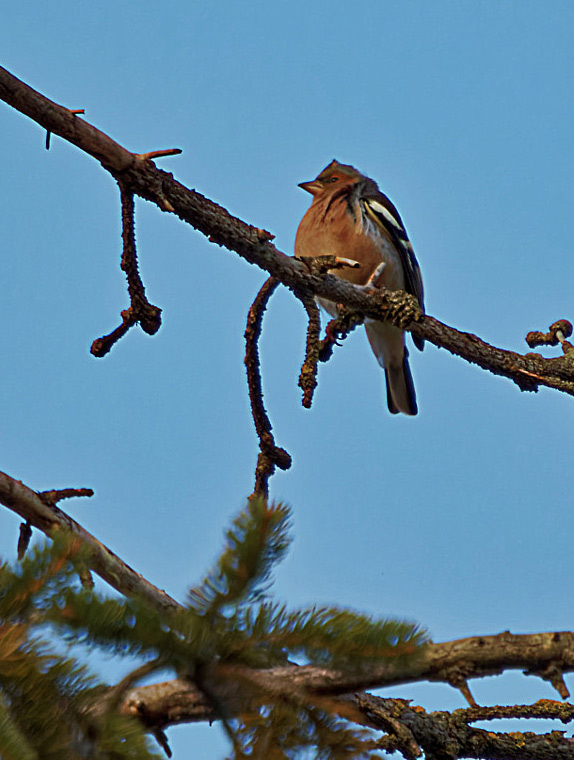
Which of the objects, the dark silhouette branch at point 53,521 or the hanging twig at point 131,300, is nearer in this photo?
the dark silhouette branch at point 53,521

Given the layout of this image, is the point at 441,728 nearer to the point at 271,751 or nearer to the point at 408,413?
the point at 271,751

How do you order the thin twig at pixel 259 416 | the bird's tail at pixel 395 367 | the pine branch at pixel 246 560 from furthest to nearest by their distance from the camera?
the bird's tail at pixel 395 367 < the thin twig at pixel 259 416 < the pine branch at pixel 246 560

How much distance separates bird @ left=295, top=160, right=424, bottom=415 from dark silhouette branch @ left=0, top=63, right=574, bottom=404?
2.68m

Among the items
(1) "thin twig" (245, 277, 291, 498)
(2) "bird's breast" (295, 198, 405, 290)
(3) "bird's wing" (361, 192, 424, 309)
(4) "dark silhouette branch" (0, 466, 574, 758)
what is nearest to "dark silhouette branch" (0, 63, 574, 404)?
(1) "thin twig" (245, 277, 291, 498)

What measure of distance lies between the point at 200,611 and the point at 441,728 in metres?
1.76

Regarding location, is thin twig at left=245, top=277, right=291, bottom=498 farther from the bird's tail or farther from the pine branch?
the bird's tail

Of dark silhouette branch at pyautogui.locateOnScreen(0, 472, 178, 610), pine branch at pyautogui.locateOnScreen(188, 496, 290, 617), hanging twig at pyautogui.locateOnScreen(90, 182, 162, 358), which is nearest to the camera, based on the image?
pine branch at pyautogui.locateOnScreen(188, 496, 290, 617)

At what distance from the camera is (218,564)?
61.8 inches

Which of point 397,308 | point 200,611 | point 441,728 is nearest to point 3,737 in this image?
point 200,611

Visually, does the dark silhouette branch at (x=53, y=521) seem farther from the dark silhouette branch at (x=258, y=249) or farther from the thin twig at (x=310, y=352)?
the dark silhouette branch at (x=258, y=249)

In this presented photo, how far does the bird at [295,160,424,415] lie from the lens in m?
7.92

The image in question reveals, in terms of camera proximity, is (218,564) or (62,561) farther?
(218,564)

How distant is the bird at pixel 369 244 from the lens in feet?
26.0

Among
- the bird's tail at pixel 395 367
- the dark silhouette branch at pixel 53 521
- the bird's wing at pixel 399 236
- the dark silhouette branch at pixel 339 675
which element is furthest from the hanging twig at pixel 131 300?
the bird's tail at pixel 395 367
